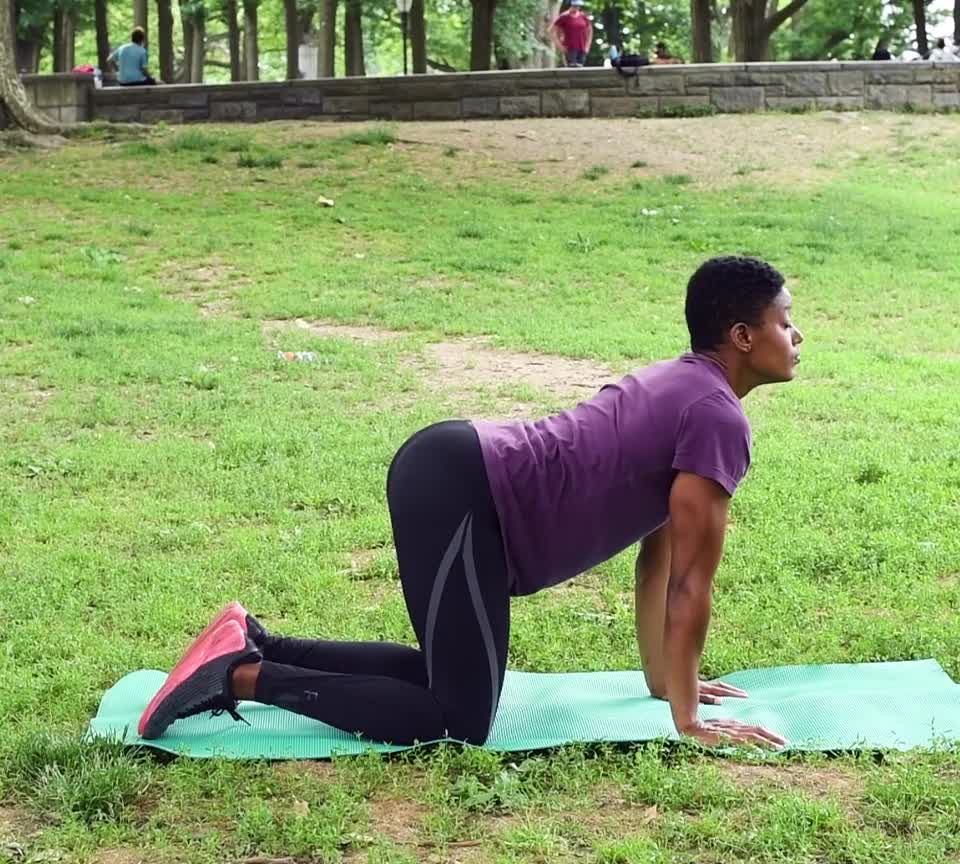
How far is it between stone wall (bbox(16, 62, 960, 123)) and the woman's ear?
51.5 ft

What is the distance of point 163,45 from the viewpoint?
28609 mm

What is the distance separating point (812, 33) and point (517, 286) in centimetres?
2716

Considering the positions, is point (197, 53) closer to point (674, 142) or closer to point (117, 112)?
point (117, 112)

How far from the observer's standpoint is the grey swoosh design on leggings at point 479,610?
3516 mm

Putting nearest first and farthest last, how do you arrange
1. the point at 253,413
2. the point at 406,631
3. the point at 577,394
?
the point at 406,631, the point at 253,413, the point at 577,394

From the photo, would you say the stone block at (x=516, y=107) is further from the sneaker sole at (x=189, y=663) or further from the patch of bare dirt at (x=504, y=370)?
the sneaker sole at (x=189, y=663)

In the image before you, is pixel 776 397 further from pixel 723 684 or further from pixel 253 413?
pixel 723 684

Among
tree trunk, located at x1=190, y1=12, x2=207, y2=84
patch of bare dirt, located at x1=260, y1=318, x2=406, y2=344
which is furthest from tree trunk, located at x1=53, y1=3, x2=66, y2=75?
patch of bare dirt, located at x1=260, y1=318, x2=406, y2=344

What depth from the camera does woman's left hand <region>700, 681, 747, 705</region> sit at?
3.98 metres

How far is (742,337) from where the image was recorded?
141 inches

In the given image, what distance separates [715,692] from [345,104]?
16205mm

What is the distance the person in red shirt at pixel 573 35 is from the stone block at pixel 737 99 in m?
3.93

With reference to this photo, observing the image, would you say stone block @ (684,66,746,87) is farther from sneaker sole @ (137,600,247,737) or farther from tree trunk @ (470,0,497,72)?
sneaker sole @ (137,600,247,737)

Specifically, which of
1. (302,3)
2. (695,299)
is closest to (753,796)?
(695,299)
